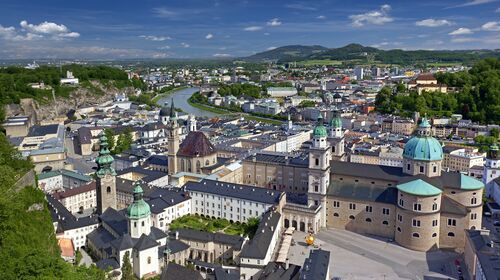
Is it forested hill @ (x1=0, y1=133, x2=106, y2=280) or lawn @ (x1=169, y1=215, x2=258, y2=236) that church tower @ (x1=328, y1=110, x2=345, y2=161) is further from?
forested hill @ (x1=0, y1=133, x2=106, y2=280)

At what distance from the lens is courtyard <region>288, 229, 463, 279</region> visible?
30.1 metres

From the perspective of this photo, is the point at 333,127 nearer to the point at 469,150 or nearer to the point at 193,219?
the point at 193,219

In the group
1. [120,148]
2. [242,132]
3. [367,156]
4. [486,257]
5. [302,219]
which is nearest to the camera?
[486,257]

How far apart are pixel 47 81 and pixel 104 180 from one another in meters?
78.9

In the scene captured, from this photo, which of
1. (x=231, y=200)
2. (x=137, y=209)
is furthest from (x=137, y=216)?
(x=231, y=200)

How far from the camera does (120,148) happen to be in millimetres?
65062

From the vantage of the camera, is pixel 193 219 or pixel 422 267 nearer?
pixel 422 267

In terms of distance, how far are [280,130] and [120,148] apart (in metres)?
26.9

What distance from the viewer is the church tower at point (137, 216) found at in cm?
2812

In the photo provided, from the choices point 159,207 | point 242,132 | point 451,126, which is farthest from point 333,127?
point 451,126

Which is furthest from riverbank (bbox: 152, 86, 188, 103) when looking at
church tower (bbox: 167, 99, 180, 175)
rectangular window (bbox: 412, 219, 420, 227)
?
rectangular window (bbox: 412, 219, 420, 227)

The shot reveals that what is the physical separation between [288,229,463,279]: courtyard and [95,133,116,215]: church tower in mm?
15201

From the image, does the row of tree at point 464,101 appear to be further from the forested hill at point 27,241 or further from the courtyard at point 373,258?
the forested hill at point 27,241

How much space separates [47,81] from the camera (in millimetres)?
103312
